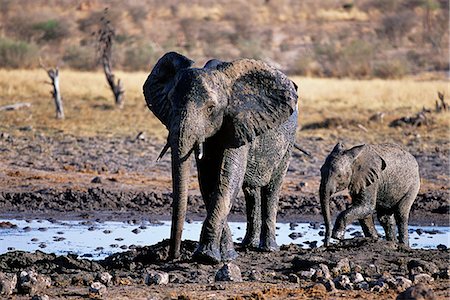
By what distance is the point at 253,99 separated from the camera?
8953 millimetres

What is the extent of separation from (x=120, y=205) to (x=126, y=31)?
3504cm

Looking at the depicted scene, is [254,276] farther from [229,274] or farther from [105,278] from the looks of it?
[105,278]

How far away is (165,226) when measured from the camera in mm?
12609

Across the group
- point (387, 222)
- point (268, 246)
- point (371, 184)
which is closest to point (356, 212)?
point (371, 184)

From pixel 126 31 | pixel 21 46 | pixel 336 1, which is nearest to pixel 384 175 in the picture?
pixel 21 46

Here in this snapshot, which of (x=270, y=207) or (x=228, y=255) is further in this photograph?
(x=270, y=207)

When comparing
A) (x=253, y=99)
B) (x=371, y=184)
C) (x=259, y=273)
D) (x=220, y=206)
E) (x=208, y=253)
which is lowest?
(x=259, y=273)

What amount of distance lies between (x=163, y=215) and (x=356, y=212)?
10.4 ft

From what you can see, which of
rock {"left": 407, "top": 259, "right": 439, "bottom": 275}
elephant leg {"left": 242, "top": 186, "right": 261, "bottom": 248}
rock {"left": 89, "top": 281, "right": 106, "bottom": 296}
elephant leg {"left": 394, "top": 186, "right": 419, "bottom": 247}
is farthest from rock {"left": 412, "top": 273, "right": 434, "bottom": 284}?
elephant leg {"left": 394, "top": 186, "right": 419, "bottom": 247}

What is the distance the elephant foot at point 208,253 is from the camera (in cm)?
862

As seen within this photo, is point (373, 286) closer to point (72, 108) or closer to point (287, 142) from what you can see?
point (287, 142)

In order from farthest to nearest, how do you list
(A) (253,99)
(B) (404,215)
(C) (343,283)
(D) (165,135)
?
(D) (165,135), (B) (404,215), (A) (253,99), (C) (343,283)

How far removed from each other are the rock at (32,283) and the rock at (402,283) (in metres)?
2.50

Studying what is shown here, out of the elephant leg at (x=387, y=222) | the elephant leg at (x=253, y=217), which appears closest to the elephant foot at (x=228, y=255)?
the elephant leg at (x=253, y=217)
